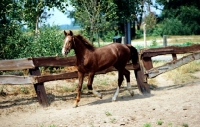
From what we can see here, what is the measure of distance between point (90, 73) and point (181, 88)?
3.43 m

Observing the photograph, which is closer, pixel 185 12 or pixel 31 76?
pixel 31 76

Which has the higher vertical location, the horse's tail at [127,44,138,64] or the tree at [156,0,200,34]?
the tree at [156,0,200,34]

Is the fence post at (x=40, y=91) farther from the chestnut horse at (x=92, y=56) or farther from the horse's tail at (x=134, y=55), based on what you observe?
the horse's tail at (x=134, y=55)

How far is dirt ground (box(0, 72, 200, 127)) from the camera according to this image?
20.4 ft

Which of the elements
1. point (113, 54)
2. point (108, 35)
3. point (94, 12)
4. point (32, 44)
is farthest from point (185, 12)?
point (113, 54)

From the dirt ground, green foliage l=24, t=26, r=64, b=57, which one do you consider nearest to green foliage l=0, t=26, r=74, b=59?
green foliage l=24, t=26, r=64, b=57

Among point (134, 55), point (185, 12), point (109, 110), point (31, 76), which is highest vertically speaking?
point (185, 12)

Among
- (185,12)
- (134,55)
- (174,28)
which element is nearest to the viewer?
(134,55)

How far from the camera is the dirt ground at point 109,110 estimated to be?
620 centimetres

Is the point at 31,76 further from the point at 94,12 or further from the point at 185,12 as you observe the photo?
the point at 185,12

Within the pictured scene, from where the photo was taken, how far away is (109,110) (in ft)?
23.3

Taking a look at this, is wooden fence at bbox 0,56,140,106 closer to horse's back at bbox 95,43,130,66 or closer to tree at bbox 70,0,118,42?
horse's back at bbox 95,43,130,66

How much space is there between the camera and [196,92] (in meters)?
8.60

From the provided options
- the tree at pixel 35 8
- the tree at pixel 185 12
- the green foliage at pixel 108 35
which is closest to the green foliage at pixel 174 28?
the tree at pixel 185 12
